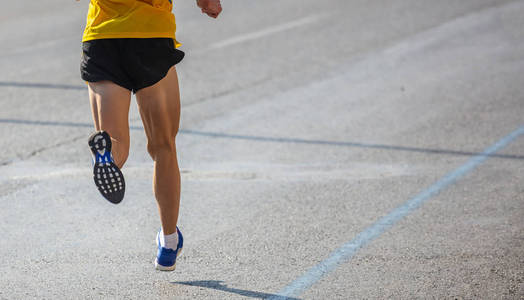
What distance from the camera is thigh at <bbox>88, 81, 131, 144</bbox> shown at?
374 centimetres

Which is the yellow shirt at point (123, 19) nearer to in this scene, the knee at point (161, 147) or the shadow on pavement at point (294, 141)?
the knee at point (161, 147)

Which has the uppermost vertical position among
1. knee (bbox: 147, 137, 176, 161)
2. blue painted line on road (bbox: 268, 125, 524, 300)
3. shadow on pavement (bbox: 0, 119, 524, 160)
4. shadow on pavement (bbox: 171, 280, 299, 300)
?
knee (bbox: 147, 137, 176, 161)

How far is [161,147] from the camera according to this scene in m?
3.96

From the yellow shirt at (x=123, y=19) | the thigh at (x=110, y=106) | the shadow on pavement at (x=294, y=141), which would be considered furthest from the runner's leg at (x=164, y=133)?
the shadow on pavement at (x=294, y=141)

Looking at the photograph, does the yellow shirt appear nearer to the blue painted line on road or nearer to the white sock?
the white sock

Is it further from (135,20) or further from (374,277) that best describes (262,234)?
(135,20)

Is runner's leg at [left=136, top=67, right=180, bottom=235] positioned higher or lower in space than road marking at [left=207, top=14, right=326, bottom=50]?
higher

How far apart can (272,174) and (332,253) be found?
1.68 metres

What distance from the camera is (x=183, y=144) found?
6945mm

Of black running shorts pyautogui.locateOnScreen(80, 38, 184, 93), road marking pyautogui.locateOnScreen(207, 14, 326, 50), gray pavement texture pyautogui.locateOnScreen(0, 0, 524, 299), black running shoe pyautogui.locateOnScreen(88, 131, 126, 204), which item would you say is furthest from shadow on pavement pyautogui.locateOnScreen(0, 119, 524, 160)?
road marking pyautogui.locateOnScreen(207, 14, 326, 50)

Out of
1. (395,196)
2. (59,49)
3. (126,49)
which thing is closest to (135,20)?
(126,49)

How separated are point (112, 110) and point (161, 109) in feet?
0.79

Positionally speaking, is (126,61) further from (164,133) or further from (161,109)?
(164,133)

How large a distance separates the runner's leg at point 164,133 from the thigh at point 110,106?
0.38 feet
